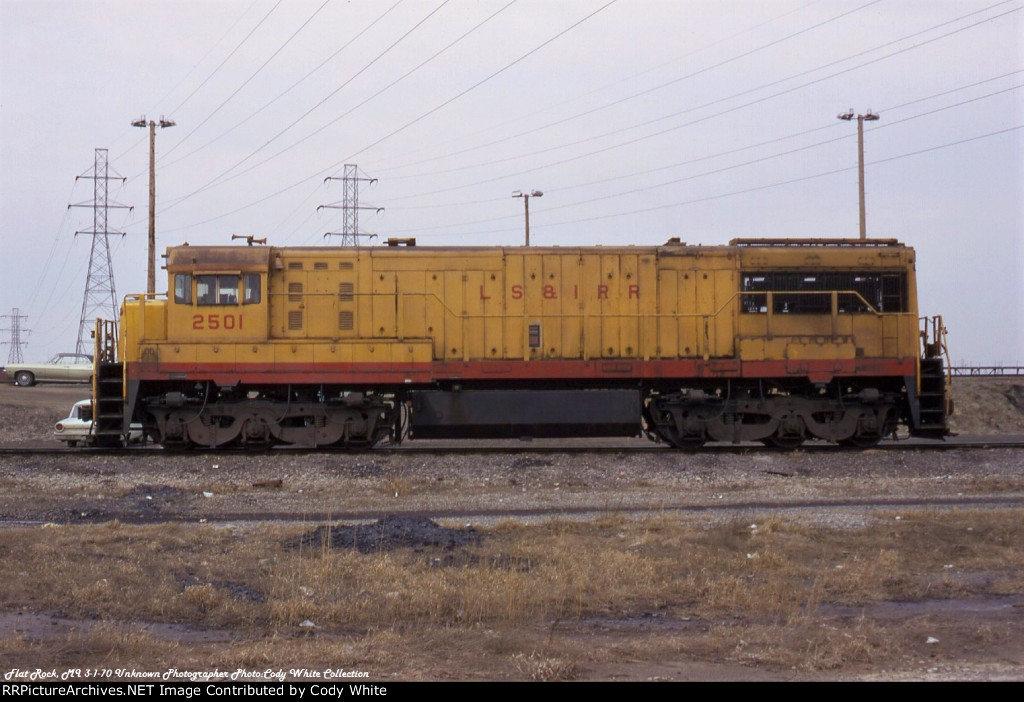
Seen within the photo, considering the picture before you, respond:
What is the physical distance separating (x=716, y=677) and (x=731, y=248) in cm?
1372

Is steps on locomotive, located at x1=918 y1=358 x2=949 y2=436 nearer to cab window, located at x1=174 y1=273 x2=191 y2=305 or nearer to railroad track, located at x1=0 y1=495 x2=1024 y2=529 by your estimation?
railroad track, located at x1=0 y1=495 x2=1024 y2=529

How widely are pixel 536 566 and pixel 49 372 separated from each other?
124ft

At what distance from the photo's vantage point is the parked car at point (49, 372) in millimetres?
40406

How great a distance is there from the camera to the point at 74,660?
5844 millimetres

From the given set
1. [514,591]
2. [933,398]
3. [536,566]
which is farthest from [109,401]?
[933,398]

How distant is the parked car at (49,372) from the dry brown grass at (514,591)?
3338cm

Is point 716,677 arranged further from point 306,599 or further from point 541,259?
point 541,259

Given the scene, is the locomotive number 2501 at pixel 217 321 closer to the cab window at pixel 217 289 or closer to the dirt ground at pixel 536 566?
the cab window at pixel 217 289

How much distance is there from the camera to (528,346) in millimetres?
18016

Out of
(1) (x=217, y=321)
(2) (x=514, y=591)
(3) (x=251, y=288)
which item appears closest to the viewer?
(2) (x=514, y=591)

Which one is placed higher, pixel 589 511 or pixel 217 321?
pixel 217 321

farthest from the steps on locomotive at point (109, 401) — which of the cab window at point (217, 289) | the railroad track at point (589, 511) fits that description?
the railroad track at point (589, 511)

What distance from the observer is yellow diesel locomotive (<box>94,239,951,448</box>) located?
57.3ft

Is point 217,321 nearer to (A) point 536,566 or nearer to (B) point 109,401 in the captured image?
(B) point 109,401
